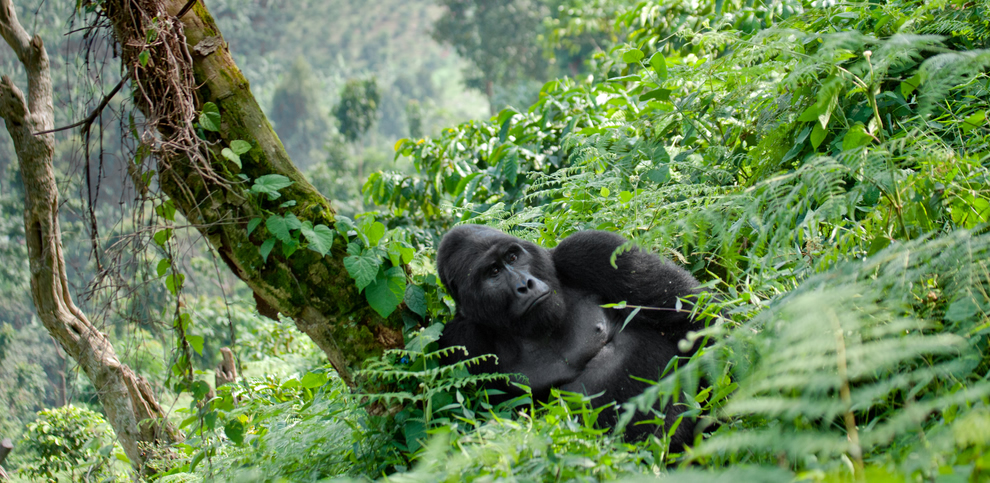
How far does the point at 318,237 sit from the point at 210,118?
609 millimetres

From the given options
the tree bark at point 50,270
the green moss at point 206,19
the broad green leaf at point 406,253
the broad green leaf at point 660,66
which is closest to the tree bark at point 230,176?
the green moss at point 206,19

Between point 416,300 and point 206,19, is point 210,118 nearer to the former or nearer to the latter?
point 206,19

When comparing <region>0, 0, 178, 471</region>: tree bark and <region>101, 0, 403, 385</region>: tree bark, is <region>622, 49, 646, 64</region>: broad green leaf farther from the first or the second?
<region>0, 0, 178, 471</region>: tree bark

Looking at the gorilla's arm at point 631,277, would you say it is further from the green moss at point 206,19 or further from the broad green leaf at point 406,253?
the green moss at point 206,19

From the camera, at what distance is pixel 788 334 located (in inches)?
46.1

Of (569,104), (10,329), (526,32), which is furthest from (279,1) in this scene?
(569,104)

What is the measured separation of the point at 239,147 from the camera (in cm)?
237

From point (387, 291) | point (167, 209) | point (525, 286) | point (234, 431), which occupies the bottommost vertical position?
point (234, 431)

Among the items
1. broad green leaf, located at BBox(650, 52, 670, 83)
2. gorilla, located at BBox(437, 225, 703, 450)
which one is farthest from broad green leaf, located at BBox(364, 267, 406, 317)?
broad green leaf, located at BBox(650, 52, 670, 83)

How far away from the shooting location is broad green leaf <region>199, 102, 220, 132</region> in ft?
7.80

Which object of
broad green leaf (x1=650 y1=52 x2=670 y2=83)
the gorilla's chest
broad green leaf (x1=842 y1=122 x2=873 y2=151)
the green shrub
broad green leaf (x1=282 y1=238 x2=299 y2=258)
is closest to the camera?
broad green leaf (x1=842 y1=122 x2=873 y2=151)

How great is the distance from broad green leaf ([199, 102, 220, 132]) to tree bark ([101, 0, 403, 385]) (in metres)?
0.03

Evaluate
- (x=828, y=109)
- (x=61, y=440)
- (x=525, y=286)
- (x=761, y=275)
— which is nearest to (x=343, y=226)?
(x=525, y=286)

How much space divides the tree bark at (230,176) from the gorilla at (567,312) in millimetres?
374
